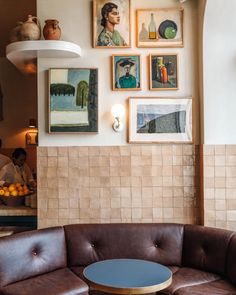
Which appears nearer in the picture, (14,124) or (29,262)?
(29,262)

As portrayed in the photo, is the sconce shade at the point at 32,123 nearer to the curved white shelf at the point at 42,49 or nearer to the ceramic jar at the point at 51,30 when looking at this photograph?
the curved white shelf at the point at 42,49

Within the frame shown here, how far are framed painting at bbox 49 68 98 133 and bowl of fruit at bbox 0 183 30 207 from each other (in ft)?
2.67

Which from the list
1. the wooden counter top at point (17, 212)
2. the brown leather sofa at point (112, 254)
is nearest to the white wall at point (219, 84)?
the brown leather sofa at point (112, 254)

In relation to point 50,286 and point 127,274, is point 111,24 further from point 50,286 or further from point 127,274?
point 50,286

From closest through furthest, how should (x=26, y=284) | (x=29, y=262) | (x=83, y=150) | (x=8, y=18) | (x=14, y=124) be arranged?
(x=26, y=284) → (x=29, y=262) → (x=83, y=150) → (x=8, y=18) → (x=14, y=124)

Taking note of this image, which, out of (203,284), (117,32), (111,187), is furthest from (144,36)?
(203,284)

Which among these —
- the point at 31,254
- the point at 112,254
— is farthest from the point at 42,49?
the point at 112,254

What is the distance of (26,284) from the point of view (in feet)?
11.2

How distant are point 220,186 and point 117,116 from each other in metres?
1.28

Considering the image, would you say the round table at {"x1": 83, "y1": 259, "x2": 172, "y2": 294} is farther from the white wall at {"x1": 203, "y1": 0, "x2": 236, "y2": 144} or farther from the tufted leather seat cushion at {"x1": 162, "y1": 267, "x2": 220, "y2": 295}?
the white wall at {"x1": 203, "y1": 0, "x2": 236, "y2": 144}

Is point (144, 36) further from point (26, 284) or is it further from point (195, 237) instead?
point (26, 284)

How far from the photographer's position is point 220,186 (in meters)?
4.14

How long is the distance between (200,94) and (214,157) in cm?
68

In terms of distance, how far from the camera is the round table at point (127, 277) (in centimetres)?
290
